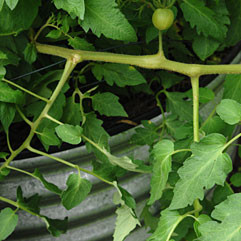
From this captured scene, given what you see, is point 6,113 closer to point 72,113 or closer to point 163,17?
point 72,113

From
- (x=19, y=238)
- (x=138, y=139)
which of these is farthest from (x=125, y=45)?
(x=19, y=238)

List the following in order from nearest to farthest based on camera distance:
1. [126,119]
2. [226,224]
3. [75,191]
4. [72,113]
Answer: [226,224]
[75,191]
[72,113]
[126,119]

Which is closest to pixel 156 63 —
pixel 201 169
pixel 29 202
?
pixel 201 169

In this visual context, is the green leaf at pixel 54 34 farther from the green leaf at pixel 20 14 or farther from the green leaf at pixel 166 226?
the green leaf at pixel 166 226

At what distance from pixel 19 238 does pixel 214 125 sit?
0.41 meters

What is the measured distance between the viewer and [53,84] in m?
0.66

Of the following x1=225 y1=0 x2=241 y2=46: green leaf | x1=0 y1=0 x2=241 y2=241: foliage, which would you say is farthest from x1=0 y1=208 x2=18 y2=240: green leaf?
x1=225 y1=0 x2=241 y2=46: green leaf

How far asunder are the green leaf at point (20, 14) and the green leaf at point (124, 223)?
26 cm

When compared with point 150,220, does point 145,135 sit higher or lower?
higher

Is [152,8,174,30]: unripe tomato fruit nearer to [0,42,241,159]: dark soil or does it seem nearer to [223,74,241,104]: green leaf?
[223,74,241,104]: green leaf

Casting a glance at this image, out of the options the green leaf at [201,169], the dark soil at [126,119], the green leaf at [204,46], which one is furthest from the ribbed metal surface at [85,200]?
the green leaf at [201,169]

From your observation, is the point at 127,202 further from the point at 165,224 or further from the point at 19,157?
the point at 19,157

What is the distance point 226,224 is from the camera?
1.35 feet

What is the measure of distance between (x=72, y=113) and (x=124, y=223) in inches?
8.0
